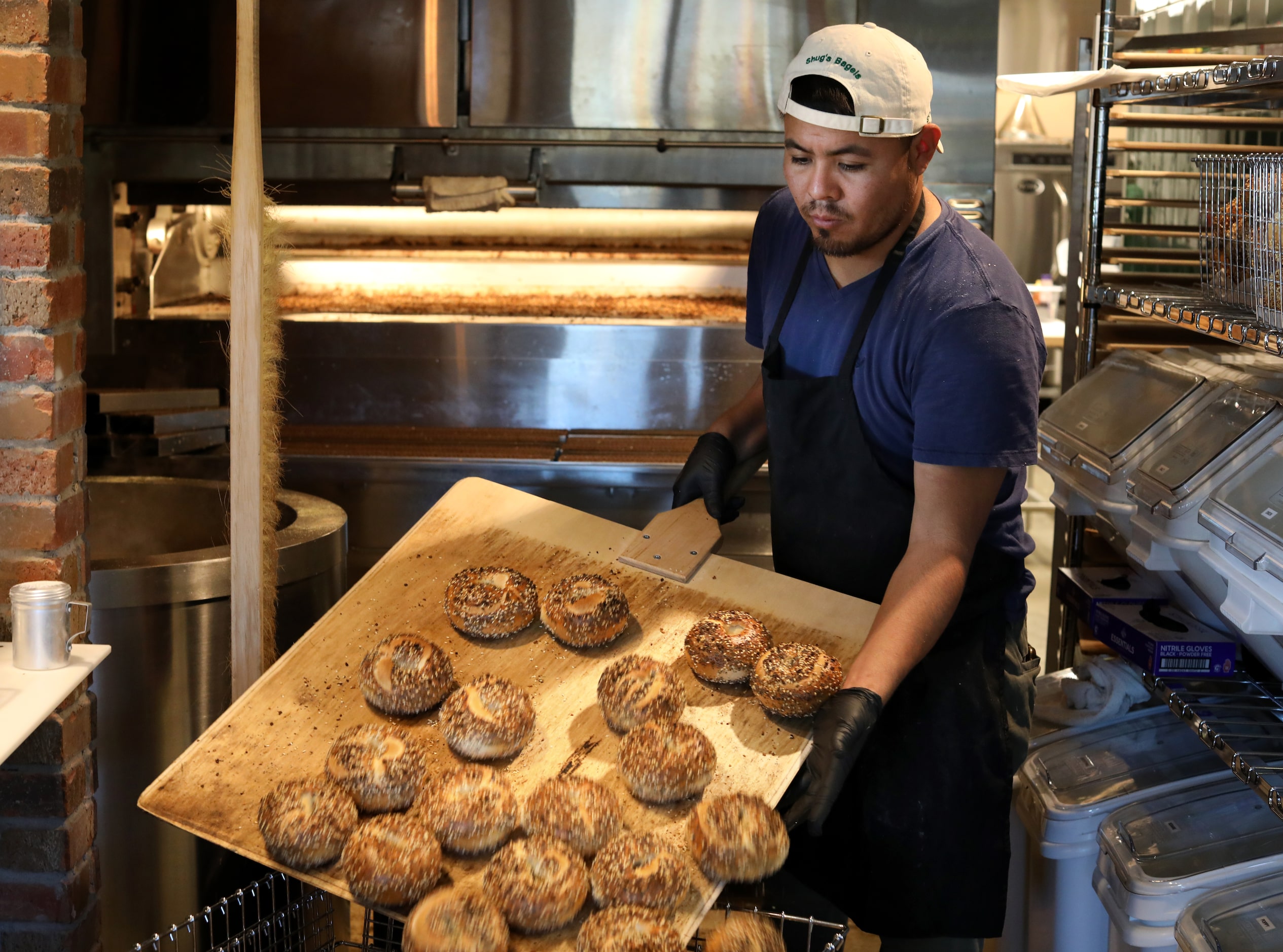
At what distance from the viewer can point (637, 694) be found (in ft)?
5.62

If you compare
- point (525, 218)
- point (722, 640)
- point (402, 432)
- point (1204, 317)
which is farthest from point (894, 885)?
point (525, 218)

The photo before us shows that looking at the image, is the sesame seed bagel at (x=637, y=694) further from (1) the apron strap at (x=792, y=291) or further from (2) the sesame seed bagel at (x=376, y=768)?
(1) the apron strap at (x=792, y=291)

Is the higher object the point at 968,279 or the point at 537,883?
the point at 968,279

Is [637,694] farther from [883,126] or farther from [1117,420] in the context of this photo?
[1117,420]

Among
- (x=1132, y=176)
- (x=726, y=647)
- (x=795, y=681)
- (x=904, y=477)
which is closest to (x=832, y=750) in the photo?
(x=795, y=681)

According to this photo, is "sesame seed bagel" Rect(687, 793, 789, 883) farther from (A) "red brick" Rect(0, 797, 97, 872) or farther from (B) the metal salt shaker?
(A) "red brick" Rect(0, 797, 97, 872)

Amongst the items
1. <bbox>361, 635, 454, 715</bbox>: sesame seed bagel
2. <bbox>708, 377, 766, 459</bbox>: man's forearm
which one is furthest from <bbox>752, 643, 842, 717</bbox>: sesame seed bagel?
<bbox>708, 377, 766, 459</bbox>: man's forearm

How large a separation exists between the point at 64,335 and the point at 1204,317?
2069 mm

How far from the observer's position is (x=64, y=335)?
189 centimetres

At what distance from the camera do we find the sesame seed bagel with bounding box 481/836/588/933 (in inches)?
55.2

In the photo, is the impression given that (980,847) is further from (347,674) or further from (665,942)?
(347,674)

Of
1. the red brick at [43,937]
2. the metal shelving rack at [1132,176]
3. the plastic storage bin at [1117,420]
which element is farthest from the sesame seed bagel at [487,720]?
the metal shelving rack at [1132,176]

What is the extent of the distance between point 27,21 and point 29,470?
71 centimetres

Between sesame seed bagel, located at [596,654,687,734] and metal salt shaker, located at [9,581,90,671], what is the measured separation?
826 millimetres
